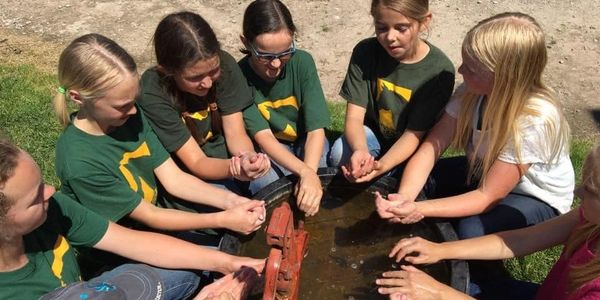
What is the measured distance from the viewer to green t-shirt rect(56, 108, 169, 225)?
101 inches

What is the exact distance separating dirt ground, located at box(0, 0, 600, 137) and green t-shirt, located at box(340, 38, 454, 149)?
1629 mm

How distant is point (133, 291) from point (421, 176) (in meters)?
1.53

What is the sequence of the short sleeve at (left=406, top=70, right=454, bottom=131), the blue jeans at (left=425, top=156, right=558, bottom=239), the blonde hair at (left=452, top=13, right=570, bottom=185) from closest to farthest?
1. the blonde hair at (left=452, top=13, right=570, bottom=185)
2. the blue jeans at (left=425, top=156, right=558, bottom=239)
3. the short sleeve at (left=406, top=70, right=454, bottom=131)

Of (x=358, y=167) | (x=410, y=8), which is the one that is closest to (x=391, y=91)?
(x=410, y=8)

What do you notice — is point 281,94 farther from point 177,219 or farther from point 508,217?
point 508,217

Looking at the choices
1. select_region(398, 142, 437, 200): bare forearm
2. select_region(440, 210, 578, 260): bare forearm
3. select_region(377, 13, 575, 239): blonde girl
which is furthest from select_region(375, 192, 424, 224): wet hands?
select_region(440, 210, 578, 260): bare forearm

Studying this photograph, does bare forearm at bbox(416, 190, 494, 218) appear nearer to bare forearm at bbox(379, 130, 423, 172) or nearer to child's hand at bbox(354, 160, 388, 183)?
child's hand at bbox(354, 160, 388, 183)

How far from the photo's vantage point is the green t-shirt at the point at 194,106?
2.99 meters

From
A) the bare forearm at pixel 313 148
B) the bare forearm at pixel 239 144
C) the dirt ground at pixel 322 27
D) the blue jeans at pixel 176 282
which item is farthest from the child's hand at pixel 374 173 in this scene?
the dirt ground at pixel 322 27

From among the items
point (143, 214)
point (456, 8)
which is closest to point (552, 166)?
point (143, 214)

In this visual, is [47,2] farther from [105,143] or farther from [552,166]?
[552,166]

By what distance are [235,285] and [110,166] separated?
793 millimetres

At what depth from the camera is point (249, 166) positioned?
2.94 m

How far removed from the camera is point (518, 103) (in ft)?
8.78
